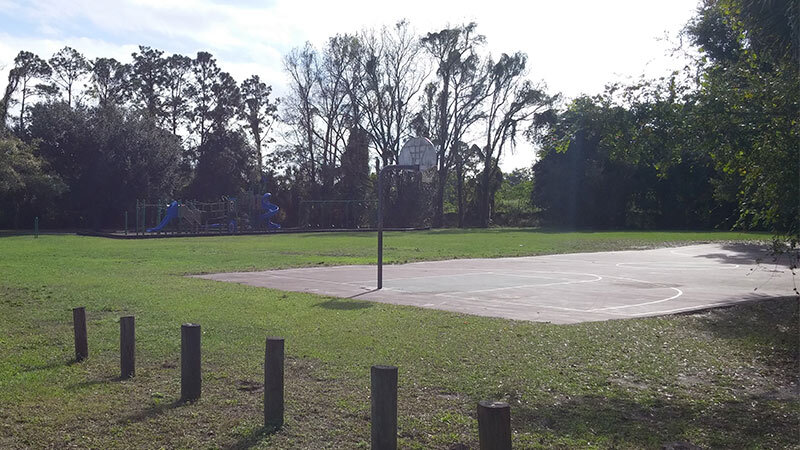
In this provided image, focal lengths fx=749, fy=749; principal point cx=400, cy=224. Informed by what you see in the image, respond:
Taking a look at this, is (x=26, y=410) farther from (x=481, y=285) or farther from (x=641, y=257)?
(x=641, y=257)

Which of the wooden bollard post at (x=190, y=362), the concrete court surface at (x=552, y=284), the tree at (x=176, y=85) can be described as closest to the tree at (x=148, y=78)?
the tree at (x=176, y=85)

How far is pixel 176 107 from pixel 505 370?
6714 cm

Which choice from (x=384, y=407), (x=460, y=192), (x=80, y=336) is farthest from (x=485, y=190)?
(x=384, y=407)

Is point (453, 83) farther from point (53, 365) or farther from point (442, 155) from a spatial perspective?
point (53, 365)

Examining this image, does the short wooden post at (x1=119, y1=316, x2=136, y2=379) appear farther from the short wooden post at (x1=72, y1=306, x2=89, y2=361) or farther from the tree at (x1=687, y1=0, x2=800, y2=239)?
the tree at (x1=687, y1=0, x2=800, y2=239)

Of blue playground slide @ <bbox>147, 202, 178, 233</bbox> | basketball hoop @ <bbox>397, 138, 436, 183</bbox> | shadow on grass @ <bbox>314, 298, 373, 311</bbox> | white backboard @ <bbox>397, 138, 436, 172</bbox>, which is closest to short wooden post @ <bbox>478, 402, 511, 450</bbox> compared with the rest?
shadow on grass @ <bbox>314, 298, 373, 311</bbox>

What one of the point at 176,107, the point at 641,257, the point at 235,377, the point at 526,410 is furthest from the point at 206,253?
the point at 176,107

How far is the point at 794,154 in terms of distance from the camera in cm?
782

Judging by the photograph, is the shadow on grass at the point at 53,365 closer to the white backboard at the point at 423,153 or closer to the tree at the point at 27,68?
the white backboard at the point at 423,153

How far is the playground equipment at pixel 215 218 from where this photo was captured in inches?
1820

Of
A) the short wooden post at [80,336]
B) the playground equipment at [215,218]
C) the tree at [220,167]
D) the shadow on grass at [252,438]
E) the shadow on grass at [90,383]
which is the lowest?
the shadow on grass at [252,438]

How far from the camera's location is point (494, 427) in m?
3.97

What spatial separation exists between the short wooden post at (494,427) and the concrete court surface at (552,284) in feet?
26.2

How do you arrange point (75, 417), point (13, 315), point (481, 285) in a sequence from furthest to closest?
point (481, 285) → point (13, 315) → point (75, 417)
